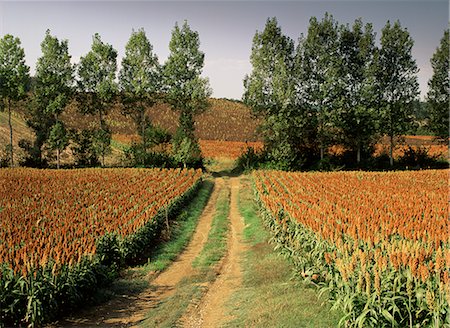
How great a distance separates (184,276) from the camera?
33.5 feet

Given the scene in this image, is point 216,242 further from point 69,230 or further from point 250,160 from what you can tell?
point 250,160

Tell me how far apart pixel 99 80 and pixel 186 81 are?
24.4 ft

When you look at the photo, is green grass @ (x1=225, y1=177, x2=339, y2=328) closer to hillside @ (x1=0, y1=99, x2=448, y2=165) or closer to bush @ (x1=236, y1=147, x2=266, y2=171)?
bush @ (x1=236, y1=147, x2=266, y2=171)

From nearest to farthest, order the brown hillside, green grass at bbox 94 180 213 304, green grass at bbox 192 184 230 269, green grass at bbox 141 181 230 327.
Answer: green grass at bbox 141 181 230 327 < green grass at bbox 94 180 213 304 < green grass at bbox 192 184 230 269 < the brown hillside

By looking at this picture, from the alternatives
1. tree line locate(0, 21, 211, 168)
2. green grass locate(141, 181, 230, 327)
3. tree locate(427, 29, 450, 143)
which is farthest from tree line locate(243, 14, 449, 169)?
green grass locate(141, 181, 230, 327)

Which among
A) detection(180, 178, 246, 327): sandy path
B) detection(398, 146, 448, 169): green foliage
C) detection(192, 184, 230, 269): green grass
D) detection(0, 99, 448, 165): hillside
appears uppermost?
detection(0, 99, 448, 165): hillside

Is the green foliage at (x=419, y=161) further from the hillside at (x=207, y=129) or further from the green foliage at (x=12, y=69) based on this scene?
the green foliage at (x=12, y=69)

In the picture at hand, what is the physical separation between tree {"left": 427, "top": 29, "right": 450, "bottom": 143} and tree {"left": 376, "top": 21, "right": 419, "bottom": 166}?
232 centimetres

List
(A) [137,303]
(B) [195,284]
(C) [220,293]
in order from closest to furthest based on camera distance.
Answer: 1. (A) [137,303]
2. (C) [220,293]
3. (B) [195,284]

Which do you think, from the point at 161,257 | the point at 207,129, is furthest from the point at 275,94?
the point at 207,129

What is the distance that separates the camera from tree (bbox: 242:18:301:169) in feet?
101

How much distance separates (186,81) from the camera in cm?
3266

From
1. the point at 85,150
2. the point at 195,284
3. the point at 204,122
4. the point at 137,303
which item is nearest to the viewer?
the point at 137,303

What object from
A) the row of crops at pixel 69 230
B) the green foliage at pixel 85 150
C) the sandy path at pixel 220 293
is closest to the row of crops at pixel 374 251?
the sandy path at pixel 220 293
